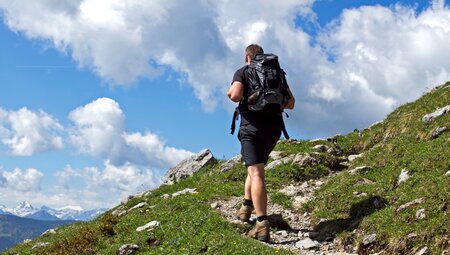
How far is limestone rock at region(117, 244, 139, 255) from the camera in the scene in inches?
456

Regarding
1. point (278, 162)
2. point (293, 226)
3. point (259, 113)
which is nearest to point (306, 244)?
point (293, 226)

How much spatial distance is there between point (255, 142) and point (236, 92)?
114 centimetres

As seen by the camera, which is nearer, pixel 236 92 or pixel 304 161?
pixel 236 92

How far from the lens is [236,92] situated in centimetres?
1024

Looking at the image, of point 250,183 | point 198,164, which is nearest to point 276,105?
point 250,183

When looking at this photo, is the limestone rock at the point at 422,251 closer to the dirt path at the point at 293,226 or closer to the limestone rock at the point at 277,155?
the dirt path at the point at 293,226

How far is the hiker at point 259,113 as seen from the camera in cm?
1015

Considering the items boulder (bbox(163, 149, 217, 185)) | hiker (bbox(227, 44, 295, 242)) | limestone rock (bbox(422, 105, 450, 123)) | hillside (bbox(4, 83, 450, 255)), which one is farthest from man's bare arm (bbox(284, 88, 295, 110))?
boulder (bbox(163, 149, 217, 185))

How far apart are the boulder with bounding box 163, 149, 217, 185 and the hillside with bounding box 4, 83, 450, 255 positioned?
682cm

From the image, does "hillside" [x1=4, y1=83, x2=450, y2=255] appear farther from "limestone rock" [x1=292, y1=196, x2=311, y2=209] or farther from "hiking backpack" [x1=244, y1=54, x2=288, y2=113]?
"hiking backpack" [x1=244, y1=54, x2=288, y2=113]

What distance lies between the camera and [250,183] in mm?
11227

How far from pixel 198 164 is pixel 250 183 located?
16.0 metres

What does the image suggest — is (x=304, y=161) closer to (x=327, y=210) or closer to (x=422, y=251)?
(x=327, y=210)

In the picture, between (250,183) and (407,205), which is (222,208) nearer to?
(250,183)
